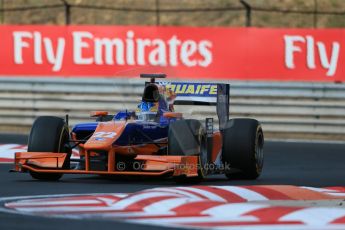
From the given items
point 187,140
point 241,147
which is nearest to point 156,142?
point 187,140

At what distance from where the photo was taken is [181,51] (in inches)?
874

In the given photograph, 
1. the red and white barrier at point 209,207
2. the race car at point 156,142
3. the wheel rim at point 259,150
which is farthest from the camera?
the wheel rim at point 259,150

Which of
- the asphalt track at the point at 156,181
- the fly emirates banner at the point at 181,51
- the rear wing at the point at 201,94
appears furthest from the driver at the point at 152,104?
the fly emirates banner at the point at 181,51

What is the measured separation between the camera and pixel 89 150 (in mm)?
12656

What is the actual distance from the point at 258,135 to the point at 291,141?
21.6 ft

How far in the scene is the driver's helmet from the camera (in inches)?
539

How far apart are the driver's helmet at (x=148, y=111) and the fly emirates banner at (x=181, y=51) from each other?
7512 millimetres

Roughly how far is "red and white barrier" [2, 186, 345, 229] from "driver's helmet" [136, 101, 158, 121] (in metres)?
2.71

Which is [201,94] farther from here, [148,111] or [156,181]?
[156,181]

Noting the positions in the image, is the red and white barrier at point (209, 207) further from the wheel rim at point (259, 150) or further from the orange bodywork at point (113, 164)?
the wheel rim at point (259, 150)

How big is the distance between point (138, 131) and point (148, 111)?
23.9 inches

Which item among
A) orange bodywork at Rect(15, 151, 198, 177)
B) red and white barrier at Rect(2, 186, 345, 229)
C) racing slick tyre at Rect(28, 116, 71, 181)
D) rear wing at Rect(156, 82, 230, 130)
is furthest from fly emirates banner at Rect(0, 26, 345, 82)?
red and white barrier at Rect(2, 186, 345, 229)

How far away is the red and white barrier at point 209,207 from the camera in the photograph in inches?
340

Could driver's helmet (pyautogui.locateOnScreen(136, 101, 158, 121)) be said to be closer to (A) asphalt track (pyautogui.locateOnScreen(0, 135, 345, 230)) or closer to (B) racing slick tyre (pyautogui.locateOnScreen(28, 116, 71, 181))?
(A) asphalt track (pyautogui.locateOnScreen(0, 135, 345, 230))
